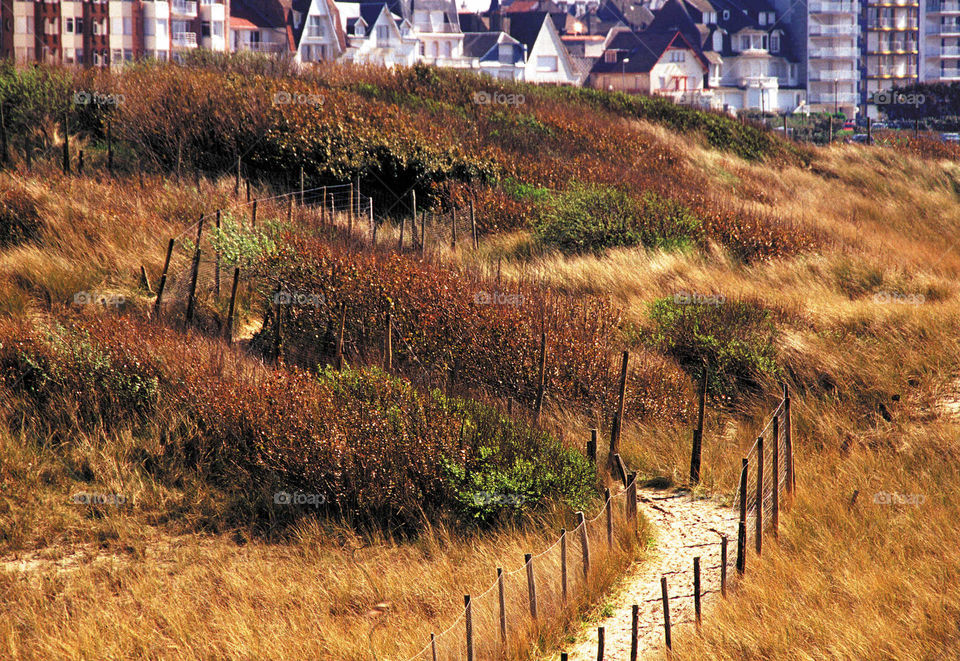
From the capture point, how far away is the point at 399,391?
26.8 ft

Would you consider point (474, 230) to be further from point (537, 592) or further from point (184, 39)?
point (184, 39)

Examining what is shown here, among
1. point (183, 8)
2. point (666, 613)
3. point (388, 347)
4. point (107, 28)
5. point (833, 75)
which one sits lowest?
point (666, 613)

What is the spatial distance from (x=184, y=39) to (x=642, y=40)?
30128 millimetres

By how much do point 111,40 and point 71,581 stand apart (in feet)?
155

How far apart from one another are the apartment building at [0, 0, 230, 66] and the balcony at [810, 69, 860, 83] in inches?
1592

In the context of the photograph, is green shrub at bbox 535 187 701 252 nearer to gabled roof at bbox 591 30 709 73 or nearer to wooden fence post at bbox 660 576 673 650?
wooden fence post at bbox 660 576 673 650

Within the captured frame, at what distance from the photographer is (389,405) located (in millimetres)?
7969

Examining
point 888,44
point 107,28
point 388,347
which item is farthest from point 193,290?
point 888,44

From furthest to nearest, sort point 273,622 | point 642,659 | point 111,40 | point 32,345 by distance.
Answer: point 111,40, point 32,345, point 273,622, point 642,659

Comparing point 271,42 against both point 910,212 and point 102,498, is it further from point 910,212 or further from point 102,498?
point 102,498

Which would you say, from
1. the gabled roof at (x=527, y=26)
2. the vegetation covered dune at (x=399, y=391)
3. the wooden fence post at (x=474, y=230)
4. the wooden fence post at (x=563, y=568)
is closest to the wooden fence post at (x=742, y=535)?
the vegetation covered dune at (x=399, y=391)

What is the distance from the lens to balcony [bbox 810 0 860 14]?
68500 mm

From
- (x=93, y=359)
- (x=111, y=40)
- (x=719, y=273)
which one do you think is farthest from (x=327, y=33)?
(x=93, y=359)

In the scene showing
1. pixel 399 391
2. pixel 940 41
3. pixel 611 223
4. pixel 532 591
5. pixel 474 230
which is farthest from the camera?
pixel 940 41
